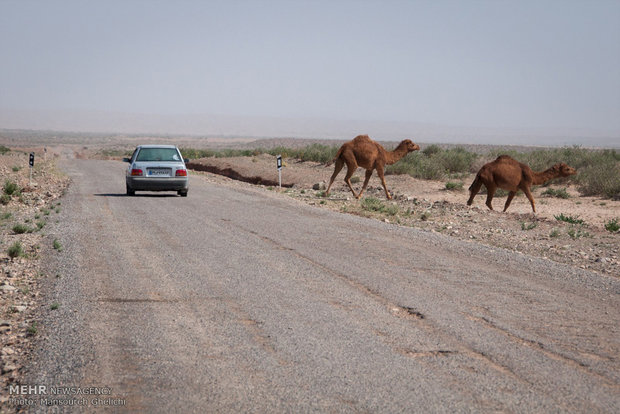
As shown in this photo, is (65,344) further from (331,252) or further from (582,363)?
(331,252)

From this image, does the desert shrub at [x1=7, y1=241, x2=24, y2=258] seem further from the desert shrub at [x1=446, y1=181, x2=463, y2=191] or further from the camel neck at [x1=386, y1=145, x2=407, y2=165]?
the desert shrub at [x1=446, y1=181, x2=463, y2=191]

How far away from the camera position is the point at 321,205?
22.0m

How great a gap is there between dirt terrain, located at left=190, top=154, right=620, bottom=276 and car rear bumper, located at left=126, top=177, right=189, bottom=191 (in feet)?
14.6

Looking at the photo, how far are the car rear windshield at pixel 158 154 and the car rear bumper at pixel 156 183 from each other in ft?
2.91

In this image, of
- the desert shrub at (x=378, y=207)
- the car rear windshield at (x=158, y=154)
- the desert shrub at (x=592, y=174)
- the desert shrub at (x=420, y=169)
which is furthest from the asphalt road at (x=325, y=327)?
the desert shrub at (x=420, y=169)

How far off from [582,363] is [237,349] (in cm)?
309

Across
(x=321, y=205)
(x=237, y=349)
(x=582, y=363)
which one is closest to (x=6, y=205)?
(x=321, y=205)

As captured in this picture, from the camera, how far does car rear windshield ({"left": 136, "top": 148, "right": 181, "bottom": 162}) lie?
74.7 feet

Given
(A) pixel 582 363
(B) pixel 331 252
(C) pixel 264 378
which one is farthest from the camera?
(B) pixel 331 252

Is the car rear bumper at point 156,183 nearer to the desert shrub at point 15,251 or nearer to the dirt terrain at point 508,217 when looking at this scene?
the dirt terrain at point 508,217

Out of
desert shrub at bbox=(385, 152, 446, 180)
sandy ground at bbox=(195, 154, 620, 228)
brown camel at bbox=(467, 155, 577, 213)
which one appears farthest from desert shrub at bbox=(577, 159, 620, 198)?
brown camel at bbox=(467, 155, 577, 213)

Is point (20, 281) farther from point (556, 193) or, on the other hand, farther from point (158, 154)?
point (556, 193)

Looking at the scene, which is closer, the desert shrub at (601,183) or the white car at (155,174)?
the white car at (155,174)

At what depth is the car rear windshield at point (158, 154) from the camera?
22.8m
